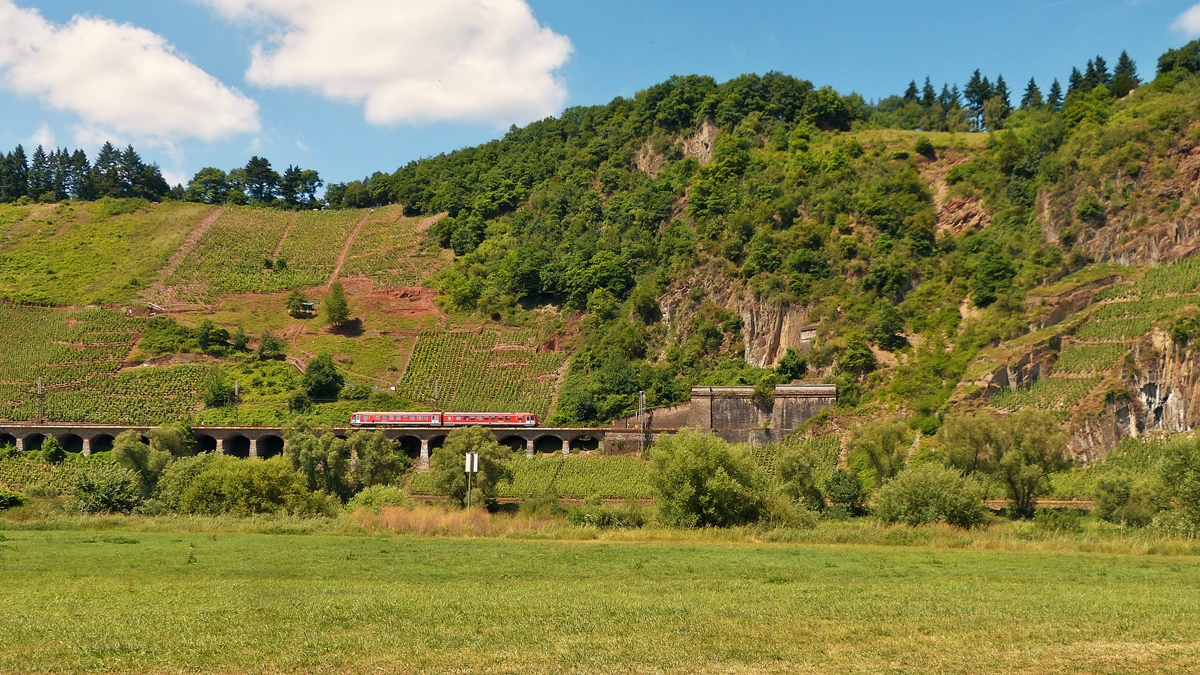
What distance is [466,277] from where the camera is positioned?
108562 mm

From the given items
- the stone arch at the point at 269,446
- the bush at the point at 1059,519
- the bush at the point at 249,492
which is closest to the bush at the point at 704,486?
the bush at the point at 1059,519

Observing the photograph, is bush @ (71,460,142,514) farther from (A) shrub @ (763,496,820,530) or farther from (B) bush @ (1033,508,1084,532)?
(B) bush @ (1033,508,1084,532)

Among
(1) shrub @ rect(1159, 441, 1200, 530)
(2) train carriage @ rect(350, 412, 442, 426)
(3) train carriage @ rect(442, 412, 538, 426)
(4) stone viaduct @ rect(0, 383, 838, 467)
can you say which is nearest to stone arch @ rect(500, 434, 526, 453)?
(4) stone viaduct @ rect(0, 383, 838, 467)

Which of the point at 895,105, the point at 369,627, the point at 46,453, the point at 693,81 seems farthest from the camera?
the point at 895,105

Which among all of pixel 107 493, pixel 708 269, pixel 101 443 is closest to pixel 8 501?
pixel 107 493

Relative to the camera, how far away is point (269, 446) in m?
75.5

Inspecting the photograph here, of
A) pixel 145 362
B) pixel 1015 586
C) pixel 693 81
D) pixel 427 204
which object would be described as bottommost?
pixel 1015 586

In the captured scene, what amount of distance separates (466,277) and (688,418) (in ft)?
135

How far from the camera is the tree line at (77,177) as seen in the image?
5846 inches

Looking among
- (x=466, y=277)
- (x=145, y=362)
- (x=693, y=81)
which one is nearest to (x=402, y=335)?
(x=466, y=277)

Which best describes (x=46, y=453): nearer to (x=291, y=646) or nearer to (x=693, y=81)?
(x=291, y=646)

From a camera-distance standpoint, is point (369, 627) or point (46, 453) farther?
point (46, 453)

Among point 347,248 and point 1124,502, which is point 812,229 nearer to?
point 1124,502

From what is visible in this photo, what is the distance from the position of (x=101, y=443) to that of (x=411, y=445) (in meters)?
22.7
